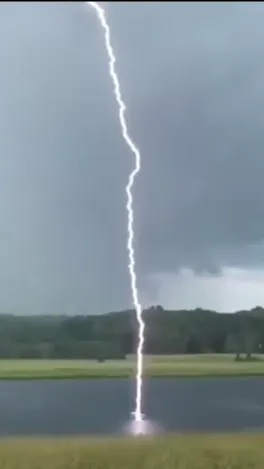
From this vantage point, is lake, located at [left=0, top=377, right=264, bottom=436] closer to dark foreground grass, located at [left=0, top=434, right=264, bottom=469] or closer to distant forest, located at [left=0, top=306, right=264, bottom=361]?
distant forest, located at [left=0, top=306, right=264, bottom=361]

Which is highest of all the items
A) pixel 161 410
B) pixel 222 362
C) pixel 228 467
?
pixel 222 362

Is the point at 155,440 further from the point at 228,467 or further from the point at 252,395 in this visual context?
the point at 252,395

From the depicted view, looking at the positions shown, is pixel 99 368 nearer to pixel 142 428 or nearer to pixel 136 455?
pixel 142 428

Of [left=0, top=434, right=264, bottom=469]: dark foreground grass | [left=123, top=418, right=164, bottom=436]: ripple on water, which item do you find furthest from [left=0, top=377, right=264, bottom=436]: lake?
[left=0, top=434, right=264, bottom=469]: dark foreground grass

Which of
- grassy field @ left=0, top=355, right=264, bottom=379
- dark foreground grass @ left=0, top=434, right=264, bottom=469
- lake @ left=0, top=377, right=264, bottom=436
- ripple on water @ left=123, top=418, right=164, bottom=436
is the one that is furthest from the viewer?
grassy field @ left=0, top=355, right=264, bottom=379

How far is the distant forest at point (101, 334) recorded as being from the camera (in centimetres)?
404

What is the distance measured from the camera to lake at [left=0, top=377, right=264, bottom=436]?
3.96 metres

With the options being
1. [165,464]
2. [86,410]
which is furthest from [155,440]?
[86,410]

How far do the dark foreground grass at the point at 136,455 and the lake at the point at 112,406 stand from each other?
696mm

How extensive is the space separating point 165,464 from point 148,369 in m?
1.26

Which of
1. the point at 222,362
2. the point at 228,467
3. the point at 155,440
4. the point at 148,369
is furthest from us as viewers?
the point at 222,362

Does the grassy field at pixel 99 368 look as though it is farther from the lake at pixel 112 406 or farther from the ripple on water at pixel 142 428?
the ripple on water at pixel 142 428

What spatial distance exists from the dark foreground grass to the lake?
2.28 feet

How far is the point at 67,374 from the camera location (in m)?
4.12
